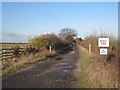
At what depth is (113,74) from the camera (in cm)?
908

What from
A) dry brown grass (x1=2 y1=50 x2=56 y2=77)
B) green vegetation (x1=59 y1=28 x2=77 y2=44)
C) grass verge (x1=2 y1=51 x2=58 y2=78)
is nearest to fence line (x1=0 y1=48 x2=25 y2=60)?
dry brown grass (x1=2 y1=50 x2=56 y2=77)

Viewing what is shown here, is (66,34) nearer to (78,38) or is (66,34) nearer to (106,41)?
(78,38)

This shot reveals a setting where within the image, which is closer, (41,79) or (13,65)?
(41,79)

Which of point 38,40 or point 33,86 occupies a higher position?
point 38,40

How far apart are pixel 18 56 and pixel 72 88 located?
1319 cm

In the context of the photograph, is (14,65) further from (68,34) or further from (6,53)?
(68,34)

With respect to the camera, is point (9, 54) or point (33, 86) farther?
point (9, 54)

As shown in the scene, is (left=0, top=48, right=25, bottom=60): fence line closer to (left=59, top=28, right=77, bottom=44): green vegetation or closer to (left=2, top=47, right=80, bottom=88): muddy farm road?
(left=2, top=47, right=80, bottom=88): muddy farm road

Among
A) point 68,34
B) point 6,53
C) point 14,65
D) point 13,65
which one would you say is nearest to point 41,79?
point 14,65

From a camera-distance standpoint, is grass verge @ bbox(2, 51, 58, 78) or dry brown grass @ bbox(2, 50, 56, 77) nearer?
grass verge @ bbox(2, 51, 58, 78)

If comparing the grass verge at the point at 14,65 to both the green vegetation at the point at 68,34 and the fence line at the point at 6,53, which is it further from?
the green vegetation at the point at 68,34

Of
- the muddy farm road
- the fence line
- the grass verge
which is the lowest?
the muddy farm road

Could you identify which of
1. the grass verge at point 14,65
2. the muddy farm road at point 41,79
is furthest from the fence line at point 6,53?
the muddy farm road at point 41,79

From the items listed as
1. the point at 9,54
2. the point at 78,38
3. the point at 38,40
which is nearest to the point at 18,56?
the point at 9,54
